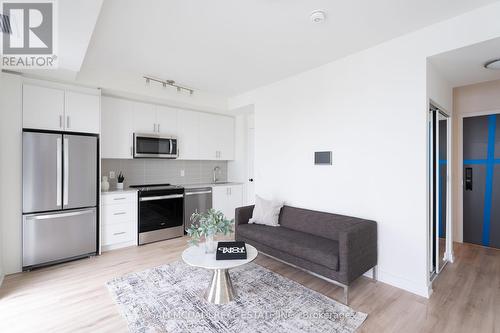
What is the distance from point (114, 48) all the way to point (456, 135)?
17.2ft

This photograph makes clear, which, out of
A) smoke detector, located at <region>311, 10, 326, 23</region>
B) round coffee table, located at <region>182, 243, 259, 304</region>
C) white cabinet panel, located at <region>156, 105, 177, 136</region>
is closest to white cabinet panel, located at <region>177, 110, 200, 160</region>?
white cabinet panel, located at <region>156, 105, 177, 136</region>

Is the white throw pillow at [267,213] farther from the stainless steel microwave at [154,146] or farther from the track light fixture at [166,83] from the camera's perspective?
the track light fixture at [166,83]

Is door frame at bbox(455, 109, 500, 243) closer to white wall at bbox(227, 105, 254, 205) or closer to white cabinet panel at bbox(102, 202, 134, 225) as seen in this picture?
white wall at bbox(227, 105, 254, 205)

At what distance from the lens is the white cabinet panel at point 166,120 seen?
4.43 m

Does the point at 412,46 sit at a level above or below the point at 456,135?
above

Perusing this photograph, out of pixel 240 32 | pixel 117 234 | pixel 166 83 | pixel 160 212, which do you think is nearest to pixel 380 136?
pixel 240 32

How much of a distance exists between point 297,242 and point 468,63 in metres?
2.71

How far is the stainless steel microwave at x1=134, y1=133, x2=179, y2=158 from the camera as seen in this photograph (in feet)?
13.4

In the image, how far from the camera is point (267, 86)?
4.21 metres

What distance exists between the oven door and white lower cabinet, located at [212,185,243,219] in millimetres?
758

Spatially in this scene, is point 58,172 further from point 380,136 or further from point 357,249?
point 380,136

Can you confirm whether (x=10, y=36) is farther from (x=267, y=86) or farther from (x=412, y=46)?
(x=412, y=46)

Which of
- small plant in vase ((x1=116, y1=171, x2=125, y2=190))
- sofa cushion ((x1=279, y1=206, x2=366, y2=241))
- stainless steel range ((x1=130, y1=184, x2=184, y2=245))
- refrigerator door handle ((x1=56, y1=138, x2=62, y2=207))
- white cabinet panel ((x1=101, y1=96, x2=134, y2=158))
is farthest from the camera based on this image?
small plant in vase ((x1=116, y1=171, x2=125, y2=190))

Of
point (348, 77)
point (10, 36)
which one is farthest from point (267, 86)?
point (10, 36)
